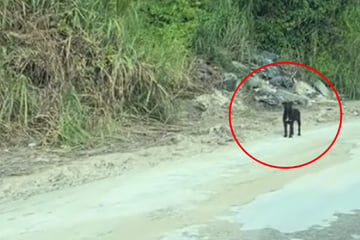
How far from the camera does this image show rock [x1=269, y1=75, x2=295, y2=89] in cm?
1294

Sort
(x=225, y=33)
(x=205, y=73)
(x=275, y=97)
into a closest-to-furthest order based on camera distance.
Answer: (x=275, y=97), (x=205, y=73), (x=225, y=33)

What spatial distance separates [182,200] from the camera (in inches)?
242

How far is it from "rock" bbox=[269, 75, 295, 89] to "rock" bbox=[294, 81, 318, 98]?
0.15 m

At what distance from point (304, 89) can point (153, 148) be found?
550 centimetres

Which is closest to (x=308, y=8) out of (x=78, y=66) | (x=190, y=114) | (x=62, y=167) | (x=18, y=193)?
(x=190, y=114)

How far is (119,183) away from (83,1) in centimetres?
472

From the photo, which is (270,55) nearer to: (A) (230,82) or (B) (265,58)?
(B) (265,58)

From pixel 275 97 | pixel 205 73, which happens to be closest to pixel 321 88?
pixel 275 97

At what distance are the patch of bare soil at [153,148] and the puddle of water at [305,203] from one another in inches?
70.8

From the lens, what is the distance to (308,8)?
14.2 meters

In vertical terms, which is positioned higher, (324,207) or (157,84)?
(157,84)

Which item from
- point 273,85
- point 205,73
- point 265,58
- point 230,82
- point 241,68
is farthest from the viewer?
point 265,58

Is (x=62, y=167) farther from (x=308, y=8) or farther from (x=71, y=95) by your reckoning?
(x=308, y=8)

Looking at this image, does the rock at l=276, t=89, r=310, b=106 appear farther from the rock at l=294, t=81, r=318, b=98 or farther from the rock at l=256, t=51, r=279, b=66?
the rock at l=256, t=51, r=279, b=66
